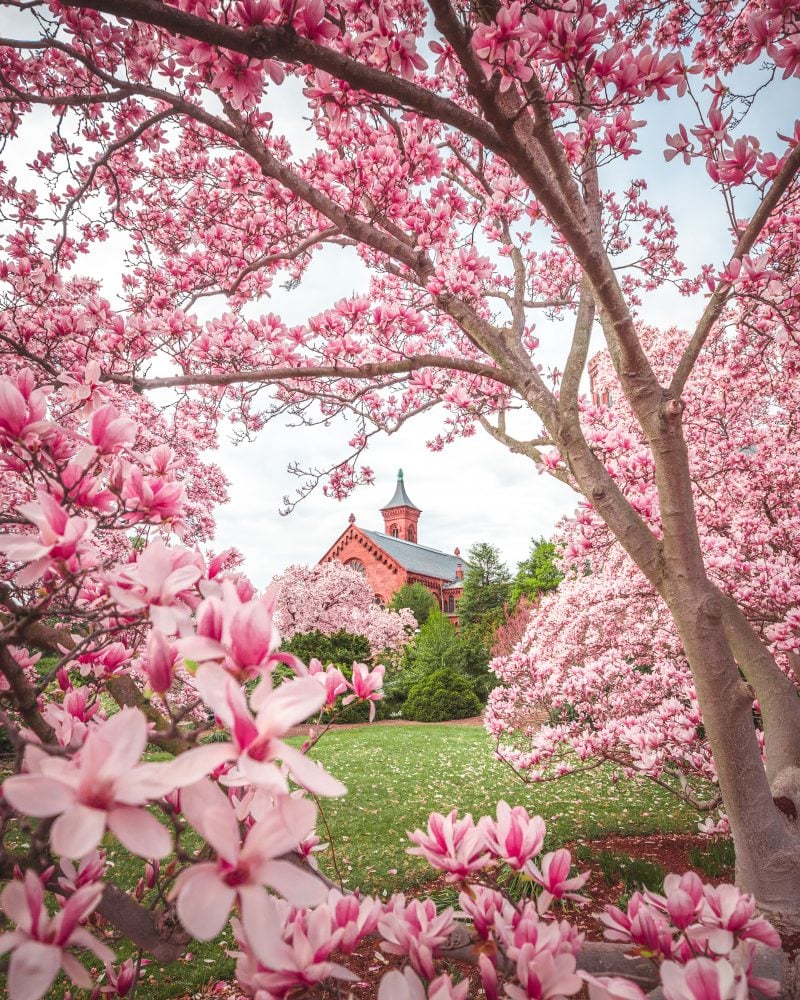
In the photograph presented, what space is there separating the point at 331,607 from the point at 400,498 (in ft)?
98.2

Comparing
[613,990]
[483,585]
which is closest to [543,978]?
[613,990]

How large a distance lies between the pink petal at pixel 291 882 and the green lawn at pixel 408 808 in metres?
3.35

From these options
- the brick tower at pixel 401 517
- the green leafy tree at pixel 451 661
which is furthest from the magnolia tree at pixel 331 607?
the brick tower at pixel 401 517

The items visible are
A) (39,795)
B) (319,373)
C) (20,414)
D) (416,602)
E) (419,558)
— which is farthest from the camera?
(419,558)

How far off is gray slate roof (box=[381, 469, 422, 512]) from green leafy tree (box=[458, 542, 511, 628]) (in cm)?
2119

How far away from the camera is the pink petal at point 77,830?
50cm

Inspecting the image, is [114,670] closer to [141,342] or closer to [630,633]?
[141,342]

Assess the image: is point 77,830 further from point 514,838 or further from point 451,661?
point 451,661

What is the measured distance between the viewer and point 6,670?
0.81 meters

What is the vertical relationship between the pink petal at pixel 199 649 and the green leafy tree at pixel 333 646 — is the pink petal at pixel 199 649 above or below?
below

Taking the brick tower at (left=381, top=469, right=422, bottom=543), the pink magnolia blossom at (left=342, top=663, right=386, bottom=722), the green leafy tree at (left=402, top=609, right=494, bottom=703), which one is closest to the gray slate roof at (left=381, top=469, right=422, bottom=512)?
the brick tower at (left=381, top=469, right=422, bottom=543)

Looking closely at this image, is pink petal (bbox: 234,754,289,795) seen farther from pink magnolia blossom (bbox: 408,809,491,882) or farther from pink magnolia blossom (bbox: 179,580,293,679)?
pink magnolia blossom (bbox: 408,809,491,882)

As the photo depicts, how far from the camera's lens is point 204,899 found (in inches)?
21.6

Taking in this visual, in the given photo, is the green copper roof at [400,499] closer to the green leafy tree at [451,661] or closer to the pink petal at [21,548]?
the green leafy tree at [451,661]
